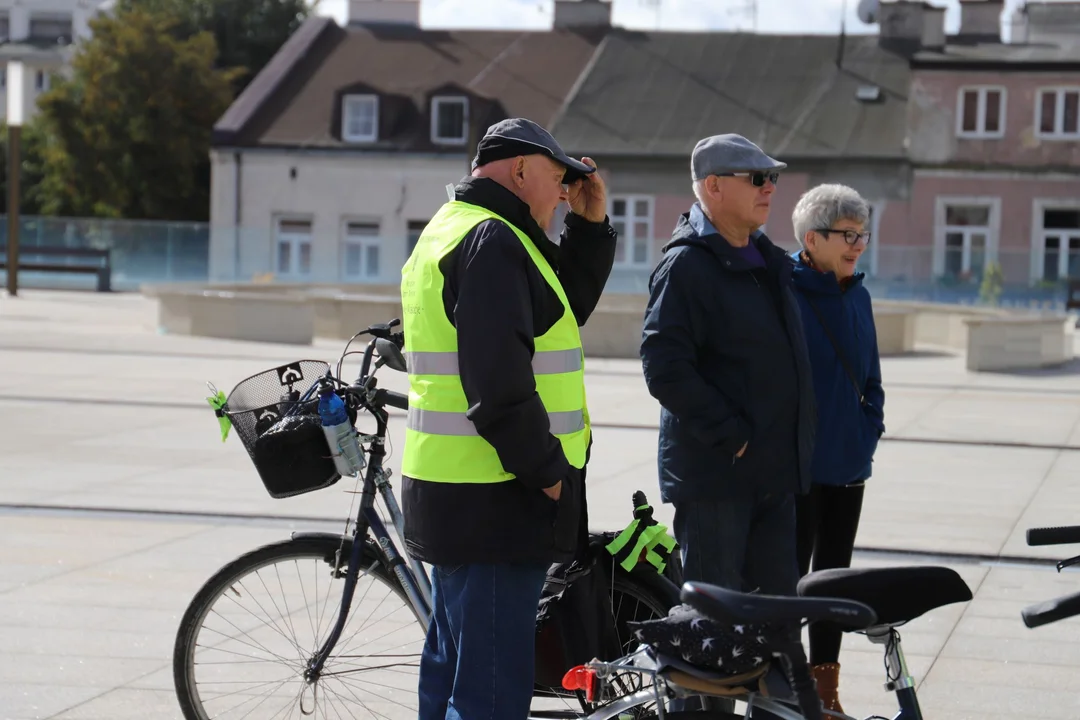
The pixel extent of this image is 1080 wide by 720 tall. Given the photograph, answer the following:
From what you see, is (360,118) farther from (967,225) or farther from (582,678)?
(582,678)

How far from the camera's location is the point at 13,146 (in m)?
33.9

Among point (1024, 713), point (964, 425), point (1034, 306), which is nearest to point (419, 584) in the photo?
point (1024, 713)

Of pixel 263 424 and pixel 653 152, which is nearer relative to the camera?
pixel 263 424

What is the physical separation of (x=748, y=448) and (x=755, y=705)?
1.41 meters

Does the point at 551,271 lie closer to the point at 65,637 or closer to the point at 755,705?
the point at 755,705

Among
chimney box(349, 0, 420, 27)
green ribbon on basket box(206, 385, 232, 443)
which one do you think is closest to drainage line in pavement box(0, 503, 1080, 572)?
green ribbon on basket box(206, 385, 232, 443)

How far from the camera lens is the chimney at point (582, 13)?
4803cm

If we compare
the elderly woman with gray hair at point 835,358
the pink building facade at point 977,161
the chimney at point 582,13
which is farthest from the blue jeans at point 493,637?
the chimney at point 582,13

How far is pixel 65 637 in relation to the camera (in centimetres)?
624

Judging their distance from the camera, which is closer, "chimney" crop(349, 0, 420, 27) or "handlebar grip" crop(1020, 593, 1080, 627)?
"handlebar grip" crop(1020, 593, 1080, 627)

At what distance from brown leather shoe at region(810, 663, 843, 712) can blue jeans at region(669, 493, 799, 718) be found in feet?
1.22

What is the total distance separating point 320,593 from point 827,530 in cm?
164

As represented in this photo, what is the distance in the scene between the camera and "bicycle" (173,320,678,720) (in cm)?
443

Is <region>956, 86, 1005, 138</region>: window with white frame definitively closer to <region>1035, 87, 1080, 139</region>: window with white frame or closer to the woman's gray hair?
<region>1035, 87, 1080, 139</region>: window with white frame
